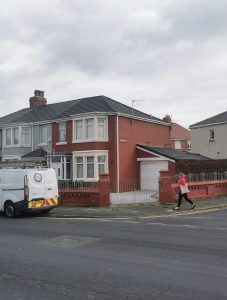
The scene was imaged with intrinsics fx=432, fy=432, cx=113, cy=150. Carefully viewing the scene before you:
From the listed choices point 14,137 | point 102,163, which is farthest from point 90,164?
point 14,137

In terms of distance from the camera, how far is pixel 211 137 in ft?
147

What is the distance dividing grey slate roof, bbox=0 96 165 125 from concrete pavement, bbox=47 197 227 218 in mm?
13697

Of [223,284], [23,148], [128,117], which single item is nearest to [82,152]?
[128,117]

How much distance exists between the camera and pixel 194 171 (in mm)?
31594

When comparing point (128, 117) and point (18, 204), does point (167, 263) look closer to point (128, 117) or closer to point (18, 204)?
point (18, 204)

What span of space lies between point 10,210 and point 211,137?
31224 mm

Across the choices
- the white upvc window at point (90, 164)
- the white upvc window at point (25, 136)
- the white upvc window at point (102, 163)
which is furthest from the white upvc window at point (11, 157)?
the white upvc window at point (102, 163)

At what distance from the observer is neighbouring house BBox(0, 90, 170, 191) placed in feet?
107

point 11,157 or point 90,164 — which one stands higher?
point 11,157

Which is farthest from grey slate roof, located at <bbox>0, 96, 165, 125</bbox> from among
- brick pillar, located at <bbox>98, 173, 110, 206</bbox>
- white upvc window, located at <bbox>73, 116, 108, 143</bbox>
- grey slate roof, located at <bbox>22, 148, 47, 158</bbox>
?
brick pillar, located at <bbox>98, 173, 110, 206</bbox>

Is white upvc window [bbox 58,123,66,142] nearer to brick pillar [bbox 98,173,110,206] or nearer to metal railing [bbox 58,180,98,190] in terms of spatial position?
metal railing [bbox 58,180,98,190]

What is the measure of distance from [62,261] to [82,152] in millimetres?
25175

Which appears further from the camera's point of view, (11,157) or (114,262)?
(11,157)

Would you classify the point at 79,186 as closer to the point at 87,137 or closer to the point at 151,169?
the point at 87,137
